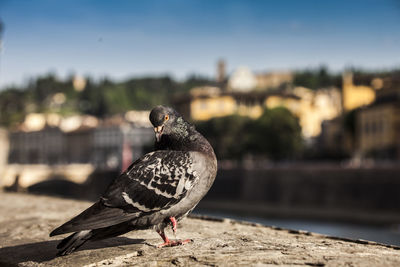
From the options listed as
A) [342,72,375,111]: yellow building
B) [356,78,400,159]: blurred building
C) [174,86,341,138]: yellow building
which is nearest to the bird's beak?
[356,78,400,159]: blurred building

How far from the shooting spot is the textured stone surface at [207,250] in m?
3.65

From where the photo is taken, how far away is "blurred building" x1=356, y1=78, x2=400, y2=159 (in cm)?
5094

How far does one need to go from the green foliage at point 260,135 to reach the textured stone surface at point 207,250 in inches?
2183

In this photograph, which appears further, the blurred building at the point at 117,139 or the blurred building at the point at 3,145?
the blurred building at the point at 117,139

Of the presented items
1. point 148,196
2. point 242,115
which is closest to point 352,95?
point 242,115

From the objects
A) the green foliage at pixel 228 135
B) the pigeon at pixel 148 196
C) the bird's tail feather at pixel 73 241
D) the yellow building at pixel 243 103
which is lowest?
the green foliage at pixel 228 135

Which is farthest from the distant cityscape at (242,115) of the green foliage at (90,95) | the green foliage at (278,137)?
the green foliage at (90,95)

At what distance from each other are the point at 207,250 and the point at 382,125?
2022 inches

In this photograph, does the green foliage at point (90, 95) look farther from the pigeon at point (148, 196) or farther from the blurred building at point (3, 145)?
the pigeon at point (148, 196)

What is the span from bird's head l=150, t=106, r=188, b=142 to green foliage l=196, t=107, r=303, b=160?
56.7 m

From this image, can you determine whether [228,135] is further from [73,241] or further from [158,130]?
[73,241]

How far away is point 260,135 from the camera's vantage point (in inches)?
2414

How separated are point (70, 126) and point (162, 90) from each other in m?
49.1

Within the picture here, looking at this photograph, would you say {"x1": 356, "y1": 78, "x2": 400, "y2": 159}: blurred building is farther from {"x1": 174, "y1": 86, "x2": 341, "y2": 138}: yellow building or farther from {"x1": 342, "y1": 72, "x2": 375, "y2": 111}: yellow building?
{"x1": 174, "y1": 86, "x2": 341, "y2": 138}: yellow building
